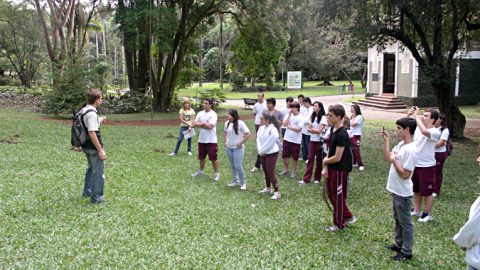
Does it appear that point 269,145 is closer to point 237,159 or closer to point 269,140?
point 269,140

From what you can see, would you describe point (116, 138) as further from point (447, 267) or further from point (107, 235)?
point (447, 267)

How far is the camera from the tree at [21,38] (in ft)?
119

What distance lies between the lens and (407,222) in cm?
507

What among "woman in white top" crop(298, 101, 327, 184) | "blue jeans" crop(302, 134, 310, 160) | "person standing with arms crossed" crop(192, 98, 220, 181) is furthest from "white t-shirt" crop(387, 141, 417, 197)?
"blue jeans" crop(302, 134, 310, 160)

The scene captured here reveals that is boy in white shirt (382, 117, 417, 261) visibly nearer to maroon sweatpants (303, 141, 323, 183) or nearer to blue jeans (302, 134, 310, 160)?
maroon sweatpants (303, 141, 323, 183)

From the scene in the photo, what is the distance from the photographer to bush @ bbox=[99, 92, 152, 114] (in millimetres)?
25125

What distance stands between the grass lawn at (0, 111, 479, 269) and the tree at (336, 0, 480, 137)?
17.9 ft

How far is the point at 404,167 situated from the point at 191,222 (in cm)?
301

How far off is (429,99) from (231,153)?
79.0 feet

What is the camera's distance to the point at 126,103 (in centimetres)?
2552

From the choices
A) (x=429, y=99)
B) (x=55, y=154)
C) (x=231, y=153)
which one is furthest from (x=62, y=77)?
(x=429, y=99)

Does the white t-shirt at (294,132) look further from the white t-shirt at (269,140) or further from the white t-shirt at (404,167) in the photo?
the white t-shirt at (404,167)

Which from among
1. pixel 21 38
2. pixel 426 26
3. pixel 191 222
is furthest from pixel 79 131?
pixel 21 38

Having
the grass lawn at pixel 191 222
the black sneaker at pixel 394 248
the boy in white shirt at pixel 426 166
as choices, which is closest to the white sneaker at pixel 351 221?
the grass lawn at pixel 191 222
